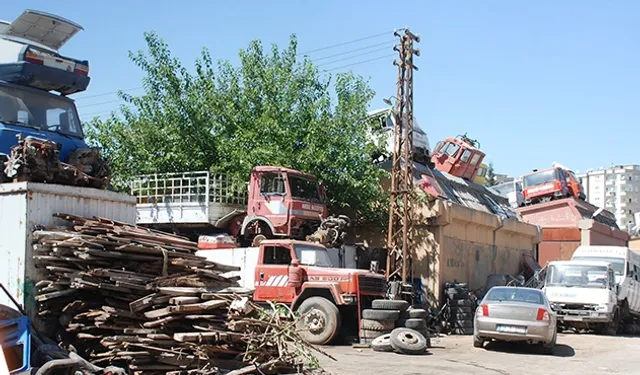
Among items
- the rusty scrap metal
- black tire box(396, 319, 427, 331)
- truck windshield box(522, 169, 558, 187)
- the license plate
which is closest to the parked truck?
the license plate

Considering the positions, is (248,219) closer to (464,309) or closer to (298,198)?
(298,198)

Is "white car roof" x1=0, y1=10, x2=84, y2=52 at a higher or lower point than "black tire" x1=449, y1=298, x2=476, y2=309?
higher

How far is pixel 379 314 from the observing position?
15766 millimetres

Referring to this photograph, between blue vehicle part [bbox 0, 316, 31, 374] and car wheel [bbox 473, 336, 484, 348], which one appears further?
car wheel [bbox 473, 336, 484, 348]

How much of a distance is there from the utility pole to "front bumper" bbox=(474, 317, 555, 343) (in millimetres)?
6206

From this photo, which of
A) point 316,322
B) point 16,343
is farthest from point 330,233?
point 16,343

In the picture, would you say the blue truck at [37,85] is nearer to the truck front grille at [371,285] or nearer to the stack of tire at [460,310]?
the truck front grille at [371,285]

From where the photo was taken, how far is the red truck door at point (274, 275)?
16719mm

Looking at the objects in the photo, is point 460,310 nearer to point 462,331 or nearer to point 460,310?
point 460,310

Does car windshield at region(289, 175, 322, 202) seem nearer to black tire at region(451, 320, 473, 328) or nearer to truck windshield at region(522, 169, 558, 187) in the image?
black tire at region(451, 320, 473, 328)

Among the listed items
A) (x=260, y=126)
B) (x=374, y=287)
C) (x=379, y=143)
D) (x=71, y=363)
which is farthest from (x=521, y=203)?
(x=71, y=363)

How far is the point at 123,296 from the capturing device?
357 inches

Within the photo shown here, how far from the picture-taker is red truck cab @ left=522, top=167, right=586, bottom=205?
4144cm

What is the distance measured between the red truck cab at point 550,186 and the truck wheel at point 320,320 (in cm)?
2853
